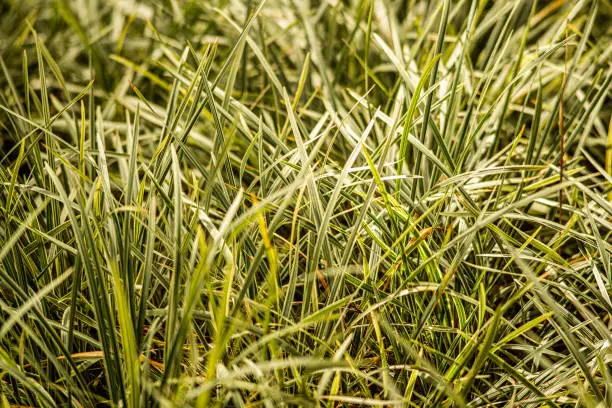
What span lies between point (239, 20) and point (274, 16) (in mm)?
130

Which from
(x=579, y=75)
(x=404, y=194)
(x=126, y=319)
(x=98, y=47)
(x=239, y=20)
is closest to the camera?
(x=126, y=319)

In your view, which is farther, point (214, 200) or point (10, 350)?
point (214, 200)

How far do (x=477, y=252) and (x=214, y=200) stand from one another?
489mm

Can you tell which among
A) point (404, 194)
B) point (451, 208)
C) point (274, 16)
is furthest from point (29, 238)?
point (274, 16)

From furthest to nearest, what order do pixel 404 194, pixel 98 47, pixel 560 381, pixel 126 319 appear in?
pixel 98 47, pixel 404 194, pixel 560 381, pixel 126 319

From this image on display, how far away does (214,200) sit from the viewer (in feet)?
3.21

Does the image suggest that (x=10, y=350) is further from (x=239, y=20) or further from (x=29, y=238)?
(x=239, y=20)

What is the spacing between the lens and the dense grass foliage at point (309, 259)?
27.1 inches

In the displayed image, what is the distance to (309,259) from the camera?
0.82m

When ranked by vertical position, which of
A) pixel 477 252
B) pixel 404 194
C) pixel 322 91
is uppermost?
pixel 322 91

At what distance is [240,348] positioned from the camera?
837 mm

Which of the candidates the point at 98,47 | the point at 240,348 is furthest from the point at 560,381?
the point at 98,47

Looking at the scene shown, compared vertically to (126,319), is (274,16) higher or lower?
higher

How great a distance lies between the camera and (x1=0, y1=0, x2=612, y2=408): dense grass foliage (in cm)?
69
